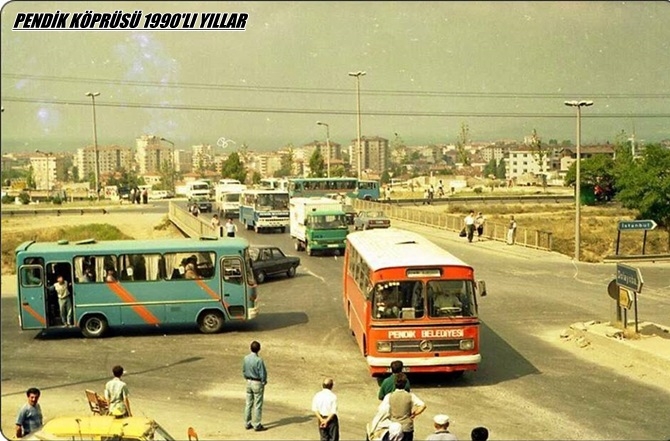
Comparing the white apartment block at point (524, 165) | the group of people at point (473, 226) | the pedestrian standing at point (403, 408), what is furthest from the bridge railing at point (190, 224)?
the white apartment block at point (524, 165)

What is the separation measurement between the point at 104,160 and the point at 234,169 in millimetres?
18631

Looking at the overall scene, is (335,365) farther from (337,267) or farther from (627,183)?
(627,183)

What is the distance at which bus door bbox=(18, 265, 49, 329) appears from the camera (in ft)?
60.5

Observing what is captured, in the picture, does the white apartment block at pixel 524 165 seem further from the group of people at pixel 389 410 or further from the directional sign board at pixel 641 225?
the group of people at pixel 389 410

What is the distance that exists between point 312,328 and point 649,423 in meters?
9.03

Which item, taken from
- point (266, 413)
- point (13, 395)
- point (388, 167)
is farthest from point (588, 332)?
point (388, 167)

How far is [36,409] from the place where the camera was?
447 inches

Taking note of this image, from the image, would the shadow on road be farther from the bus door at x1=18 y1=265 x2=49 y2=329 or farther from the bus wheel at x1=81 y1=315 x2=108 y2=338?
the bus door at x1=18 y1=265 x2=49 y2=329

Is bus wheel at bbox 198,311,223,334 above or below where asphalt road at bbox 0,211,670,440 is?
above

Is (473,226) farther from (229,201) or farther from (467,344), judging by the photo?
(467,344)

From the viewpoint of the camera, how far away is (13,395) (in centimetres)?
1483

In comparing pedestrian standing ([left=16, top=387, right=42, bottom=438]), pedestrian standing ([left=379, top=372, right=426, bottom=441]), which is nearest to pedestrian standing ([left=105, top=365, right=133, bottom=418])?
pedestrian standing ([left=16, top=387, right=42, bottom=438])

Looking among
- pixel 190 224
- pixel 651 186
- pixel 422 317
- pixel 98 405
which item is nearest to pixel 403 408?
pixel 422 317

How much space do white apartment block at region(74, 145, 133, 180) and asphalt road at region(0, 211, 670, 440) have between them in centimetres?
1051
